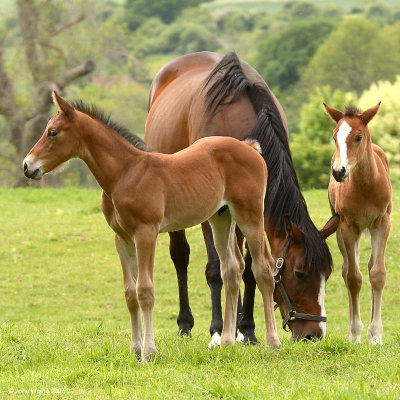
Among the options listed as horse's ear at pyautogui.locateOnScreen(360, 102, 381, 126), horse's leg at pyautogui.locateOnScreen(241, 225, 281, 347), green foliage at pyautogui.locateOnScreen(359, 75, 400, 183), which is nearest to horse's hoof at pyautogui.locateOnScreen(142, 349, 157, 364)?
horse's leg at pyautogui.locateOnScreen(241, 225, 281, 347)

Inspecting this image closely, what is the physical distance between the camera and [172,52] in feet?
326

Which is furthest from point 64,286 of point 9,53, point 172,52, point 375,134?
point 172,52

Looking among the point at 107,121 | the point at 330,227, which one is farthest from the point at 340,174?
the point at 107,121

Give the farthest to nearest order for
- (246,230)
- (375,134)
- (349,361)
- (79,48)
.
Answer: (79,48), (375,134), (246,230), (349,361)

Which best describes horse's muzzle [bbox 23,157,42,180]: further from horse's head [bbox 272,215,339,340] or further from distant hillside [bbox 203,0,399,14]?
distant hillside [bbox 203,0,399,14]

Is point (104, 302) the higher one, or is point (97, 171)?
point (97, 171)

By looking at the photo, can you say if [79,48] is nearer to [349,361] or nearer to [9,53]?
[9,53]

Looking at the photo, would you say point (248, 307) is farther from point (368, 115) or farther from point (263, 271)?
point (368, 115)

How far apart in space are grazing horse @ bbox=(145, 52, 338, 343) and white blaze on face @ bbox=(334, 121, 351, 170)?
78 centimetres

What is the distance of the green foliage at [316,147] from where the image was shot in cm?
2803

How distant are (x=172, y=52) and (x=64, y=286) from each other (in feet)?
296

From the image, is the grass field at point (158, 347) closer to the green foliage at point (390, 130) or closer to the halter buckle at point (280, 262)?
the halter buckle at point (280, 262)

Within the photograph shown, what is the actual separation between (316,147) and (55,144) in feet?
76.9

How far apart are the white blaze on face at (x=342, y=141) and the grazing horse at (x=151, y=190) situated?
597 millimetres
